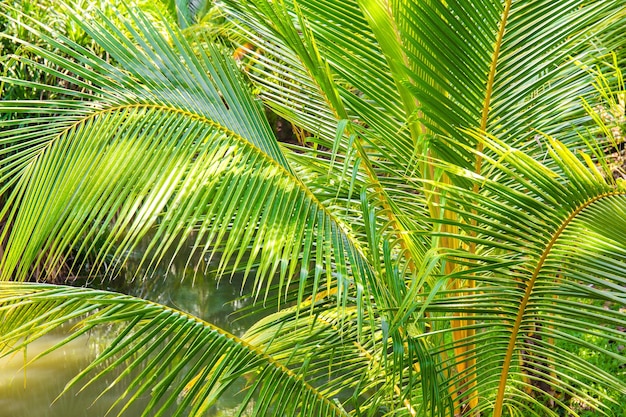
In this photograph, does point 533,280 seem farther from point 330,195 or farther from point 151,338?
point 151,338

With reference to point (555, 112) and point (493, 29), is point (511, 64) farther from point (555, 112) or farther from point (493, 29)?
point (555, 112)

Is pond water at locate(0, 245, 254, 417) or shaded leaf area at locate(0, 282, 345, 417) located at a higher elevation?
shaded leaf area at locate(0, 282, 345, 417)

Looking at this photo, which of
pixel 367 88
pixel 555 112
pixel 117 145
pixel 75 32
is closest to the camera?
pixel 117 145

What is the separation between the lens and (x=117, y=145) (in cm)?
160

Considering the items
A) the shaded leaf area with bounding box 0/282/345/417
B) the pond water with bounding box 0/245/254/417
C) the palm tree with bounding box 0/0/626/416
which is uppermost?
the palm tree with bounding box 0/0/626/416

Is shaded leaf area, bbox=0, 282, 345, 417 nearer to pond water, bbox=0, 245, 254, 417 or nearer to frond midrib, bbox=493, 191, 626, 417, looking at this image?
frond midrib, bbox=493, 191, 626, 417

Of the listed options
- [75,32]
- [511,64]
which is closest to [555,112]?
[511,64]

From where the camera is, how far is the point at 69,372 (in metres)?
4.82

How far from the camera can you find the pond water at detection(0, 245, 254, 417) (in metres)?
4.25

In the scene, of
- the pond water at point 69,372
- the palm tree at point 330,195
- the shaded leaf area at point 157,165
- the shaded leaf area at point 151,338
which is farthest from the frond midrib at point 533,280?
the pond water at point 69,372

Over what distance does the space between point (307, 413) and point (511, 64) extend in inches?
42.4

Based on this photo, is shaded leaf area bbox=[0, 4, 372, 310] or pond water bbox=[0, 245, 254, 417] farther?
pond water bbox=[0, 245, 254, 417]

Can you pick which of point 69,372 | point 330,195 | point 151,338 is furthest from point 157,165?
point 69,372

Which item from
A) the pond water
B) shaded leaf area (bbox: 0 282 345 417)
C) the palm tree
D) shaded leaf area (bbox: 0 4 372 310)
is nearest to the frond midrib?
the palm tree
